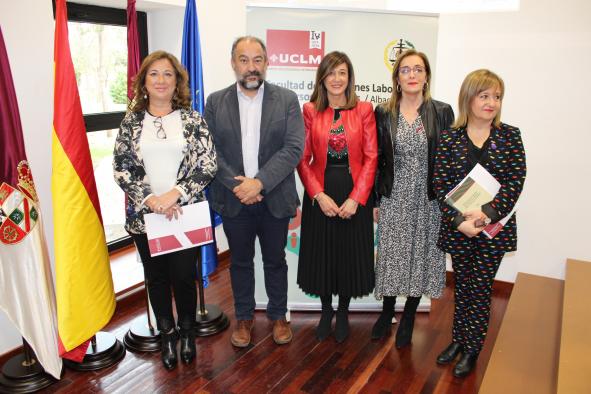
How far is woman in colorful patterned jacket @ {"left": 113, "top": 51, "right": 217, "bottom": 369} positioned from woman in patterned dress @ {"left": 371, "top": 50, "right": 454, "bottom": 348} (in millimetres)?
946

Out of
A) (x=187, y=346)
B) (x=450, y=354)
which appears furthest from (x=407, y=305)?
(x=187, y=346)

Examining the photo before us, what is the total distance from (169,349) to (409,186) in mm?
1558

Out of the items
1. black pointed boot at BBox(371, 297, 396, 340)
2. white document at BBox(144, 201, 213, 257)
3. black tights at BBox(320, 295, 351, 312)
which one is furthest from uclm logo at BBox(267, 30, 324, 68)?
black pointed boot at BBox(371, 297, 396, 340)

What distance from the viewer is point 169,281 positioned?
2.61 meters

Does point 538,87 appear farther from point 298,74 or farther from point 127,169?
point 127,169

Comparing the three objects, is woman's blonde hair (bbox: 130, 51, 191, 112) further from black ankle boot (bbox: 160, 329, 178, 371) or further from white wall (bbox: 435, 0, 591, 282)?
white wall (bbox: 435, 0, 591, 282)

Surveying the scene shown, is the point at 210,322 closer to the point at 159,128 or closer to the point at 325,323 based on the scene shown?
the point at 325,323

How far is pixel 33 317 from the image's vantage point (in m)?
2.37

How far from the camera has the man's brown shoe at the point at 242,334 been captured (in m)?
2.85

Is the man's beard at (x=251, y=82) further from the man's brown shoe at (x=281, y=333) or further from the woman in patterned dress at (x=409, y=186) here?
the man's brown shoe at (x=281, y=333)

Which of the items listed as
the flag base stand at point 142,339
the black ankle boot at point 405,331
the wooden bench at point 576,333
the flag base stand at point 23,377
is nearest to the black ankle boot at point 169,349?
the flag base stand at point 142,339

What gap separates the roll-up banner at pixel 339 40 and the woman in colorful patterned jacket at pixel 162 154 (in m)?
0.79

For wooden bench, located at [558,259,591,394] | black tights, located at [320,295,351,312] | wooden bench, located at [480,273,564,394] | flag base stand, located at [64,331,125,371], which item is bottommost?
flag base stand, located at [64,331,125,371]

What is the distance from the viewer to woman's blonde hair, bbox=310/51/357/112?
2600 millimetres
